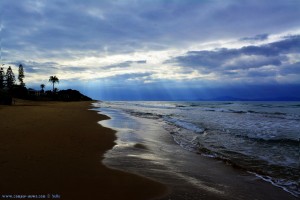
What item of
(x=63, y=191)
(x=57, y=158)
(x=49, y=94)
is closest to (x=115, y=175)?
(x=63, y=191)

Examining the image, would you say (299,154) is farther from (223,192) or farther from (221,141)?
(223,192)

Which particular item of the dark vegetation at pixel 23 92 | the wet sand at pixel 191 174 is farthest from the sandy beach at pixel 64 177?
the dark vegetation at pixel 23 92

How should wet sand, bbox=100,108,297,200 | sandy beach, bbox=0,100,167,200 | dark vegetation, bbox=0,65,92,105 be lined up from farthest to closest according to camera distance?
dark vegetation, bbox=0,65,92,105, wet sand, bbox=100,108,297,200, sandy beach, bbox=0,100,167,200

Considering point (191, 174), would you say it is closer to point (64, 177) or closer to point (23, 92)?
point (64, 177)

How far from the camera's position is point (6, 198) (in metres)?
4.18

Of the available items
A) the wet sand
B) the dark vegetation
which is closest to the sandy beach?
the wet sand

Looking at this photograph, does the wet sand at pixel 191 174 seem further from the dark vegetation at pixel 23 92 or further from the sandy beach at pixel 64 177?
the dark vegetation at pixel 23 92

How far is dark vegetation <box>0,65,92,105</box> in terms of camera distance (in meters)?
45.6

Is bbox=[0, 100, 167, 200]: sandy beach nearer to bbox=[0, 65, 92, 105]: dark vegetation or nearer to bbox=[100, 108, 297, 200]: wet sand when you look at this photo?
bbox=[100, 108, 297, 200]: wet sand

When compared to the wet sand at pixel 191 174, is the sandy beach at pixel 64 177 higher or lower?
higher

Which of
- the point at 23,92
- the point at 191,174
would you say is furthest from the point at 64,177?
the point at 23,92

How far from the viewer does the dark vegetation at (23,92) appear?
150ft

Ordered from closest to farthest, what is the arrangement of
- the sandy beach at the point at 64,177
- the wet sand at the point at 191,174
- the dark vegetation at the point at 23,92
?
the sandy beach at the point at 64,177 < the wet sand at the point at 191,174 < the dark vegetation at the point at 23,92

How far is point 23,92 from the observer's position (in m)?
84.3
